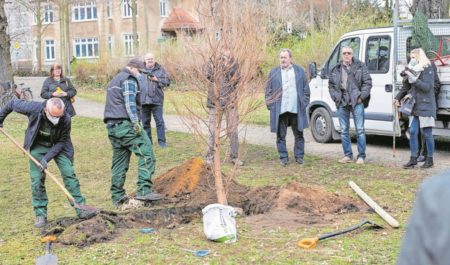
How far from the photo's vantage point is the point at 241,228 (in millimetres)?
6770

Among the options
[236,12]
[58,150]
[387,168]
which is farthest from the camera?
[387,168]

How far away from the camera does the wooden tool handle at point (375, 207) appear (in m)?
6.68

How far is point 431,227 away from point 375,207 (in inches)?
244

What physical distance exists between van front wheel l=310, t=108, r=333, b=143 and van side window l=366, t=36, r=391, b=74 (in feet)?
4.90

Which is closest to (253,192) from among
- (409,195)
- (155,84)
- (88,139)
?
(409,195)

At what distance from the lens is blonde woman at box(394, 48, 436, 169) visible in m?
9.84

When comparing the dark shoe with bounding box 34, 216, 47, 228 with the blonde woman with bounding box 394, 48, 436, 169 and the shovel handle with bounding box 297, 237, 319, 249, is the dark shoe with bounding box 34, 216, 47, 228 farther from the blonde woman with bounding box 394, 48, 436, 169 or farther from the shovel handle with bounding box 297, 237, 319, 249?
the blonde woman with bounding box 394, 48, 436, 169

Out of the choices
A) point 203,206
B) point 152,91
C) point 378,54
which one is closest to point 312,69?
point 378,54

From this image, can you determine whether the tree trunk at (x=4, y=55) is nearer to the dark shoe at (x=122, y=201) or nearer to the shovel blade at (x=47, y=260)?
the dark shoe at (x=122, y=201)

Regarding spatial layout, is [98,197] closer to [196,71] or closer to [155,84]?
[196,71]

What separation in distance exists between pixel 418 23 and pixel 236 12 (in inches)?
221

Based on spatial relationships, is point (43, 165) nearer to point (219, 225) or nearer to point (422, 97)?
point (219, 225)

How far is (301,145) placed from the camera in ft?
35.7

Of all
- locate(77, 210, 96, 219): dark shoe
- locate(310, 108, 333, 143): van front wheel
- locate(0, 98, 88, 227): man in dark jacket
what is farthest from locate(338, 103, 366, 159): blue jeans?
locate(77, 210, 96, 219): dark shoe
